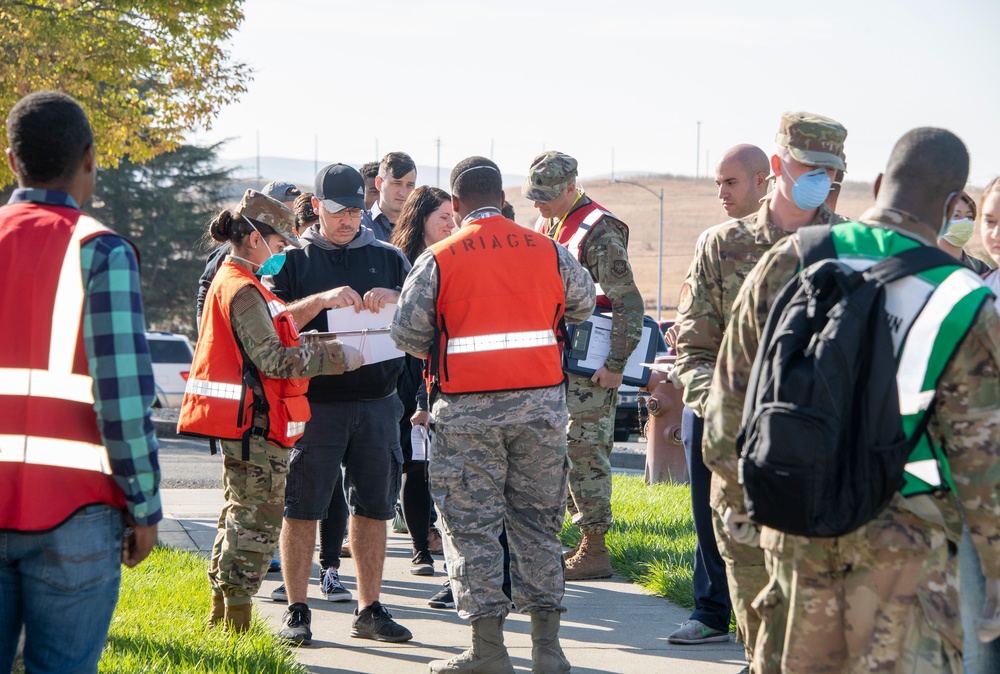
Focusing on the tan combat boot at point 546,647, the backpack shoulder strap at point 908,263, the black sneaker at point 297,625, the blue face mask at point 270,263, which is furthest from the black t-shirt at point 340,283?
the backpack shoulder strap at point 908,263

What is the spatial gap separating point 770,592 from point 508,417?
1959 millimetres

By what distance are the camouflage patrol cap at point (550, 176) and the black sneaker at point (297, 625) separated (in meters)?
2.71

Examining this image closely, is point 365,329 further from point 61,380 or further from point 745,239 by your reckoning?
point 61,380

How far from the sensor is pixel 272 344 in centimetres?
503

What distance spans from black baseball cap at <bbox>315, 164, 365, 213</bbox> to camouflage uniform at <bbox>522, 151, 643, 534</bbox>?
133cm

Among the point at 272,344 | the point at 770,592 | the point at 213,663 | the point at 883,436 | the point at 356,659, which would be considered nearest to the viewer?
the point at 883,436

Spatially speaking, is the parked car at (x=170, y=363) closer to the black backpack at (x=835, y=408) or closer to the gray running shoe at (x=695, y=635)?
the gray running shoe at (x=695, y=635)

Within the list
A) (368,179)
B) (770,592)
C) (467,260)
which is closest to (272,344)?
(467,260)

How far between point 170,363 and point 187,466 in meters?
10.8

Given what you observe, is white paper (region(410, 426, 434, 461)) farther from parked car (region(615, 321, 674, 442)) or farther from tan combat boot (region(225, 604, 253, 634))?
parked car (region(615, 321, 674, 442))

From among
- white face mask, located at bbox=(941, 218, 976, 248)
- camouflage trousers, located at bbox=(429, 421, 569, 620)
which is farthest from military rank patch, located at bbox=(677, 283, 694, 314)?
white face mask, located at bbox=(941, 218, 976, 248)

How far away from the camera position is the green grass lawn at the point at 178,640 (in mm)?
4656

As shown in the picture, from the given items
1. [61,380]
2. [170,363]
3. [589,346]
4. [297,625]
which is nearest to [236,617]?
[297,625]

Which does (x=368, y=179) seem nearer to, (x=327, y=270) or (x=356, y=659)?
(x=327, y=270)
